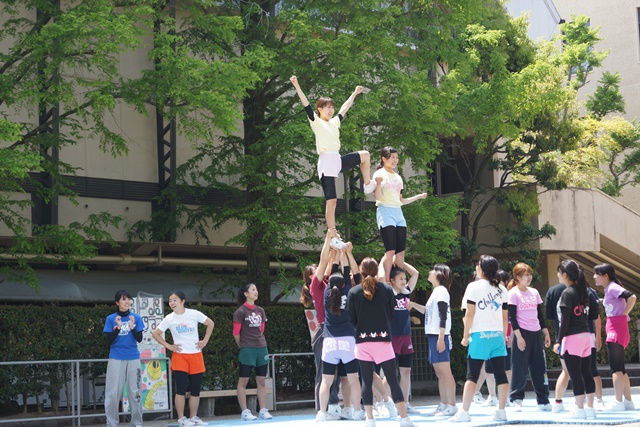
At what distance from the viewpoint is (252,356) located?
15.1m

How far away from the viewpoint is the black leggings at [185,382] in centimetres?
1393

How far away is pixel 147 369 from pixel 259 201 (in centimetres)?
511

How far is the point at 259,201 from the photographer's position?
20.1 metres

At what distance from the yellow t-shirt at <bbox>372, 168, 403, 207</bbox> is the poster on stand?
5.29 m

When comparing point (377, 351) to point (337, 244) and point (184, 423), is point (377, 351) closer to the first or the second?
point (337, 244)

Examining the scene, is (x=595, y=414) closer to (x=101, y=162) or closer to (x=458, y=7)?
(x=458, y=7)

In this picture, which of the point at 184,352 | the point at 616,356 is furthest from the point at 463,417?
the point at 184,352

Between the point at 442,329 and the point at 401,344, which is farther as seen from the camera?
the point at 401,344

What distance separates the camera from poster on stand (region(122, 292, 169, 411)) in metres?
16.2

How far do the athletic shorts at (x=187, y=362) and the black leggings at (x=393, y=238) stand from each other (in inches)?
132

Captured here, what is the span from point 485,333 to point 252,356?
182 inches

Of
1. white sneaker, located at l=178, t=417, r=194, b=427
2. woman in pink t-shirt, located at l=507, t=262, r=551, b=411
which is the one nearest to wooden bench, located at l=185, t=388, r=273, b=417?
white sneaker, located at l=178, t=417, r=194, b=427

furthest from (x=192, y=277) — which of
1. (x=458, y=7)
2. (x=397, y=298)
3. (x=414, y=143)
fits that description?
(x=397, y=298)

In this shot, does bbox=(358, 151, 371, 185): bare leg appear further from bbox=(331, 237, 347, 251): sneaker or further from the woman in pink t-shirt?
the woman in pink t-shirt
